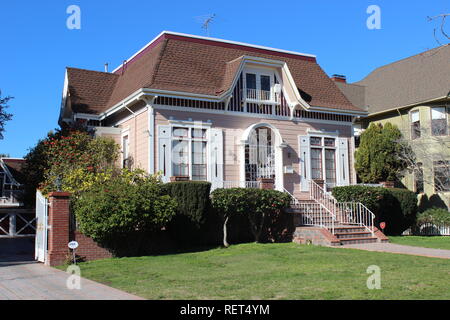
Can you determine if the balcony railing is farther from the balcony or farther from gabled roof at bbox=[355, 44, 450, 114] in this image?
gabled roof at bbox=[355, 44, 450, 114]

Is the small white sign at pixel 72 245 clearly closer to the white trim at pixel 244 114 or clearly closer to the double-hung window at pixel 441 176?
the white trim at pixel 244 114

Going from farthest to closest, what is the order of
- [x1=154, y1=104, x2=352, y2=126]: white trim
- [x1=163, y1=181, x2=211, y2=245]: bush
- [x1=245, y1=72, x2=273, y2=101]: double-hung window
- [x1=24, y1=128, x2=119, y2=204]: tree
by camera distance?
[x1=245, y1=72, x2=273, y2=101]: double-hung window
[x1=154, y1=104, x2=352, y2=126]: white trim
[x1=24, y1=128, x2=119, y2=204]: tree
[x1=163, y1=181, x2=211, y2=245]: bush

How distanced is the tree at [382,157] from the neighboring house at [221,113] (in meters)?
2.56

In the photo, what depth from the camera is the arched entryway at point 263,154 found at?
1997cm

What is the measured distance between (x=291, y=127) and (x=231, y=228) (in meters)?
5.57

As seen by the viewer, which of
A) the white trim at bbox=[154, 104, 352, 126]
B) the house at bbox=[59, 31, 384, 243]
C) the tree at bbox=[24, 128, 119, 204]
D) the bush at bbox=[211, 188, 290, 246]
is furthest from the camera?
the white trim at bbox=[154, 104, 352, 126]

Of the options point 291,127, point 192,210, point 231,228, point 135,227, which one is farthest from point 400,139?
point 135,227

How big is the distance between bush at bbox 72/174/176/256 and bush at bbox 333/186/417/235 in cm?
715

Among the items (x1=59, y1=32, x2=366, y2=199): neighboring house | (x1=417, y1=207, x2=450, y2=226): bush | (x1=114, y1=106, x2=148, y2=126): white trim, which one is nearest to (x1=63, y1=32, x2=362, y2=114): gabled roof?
(x1=59, y1=32, x2=366, y2=199): neighboring house

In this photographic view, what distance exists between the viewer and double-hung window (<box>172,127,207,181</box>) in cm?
1823

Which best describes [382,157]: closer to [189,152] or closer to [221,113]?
[221,113]
